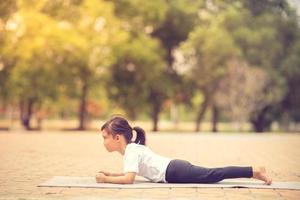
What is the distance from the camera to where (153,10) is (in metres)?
48.1

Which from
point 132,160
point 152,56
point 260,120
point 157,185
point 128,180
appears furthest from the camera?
point 260,120

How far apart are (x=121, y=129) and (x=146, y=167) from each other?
564 mm

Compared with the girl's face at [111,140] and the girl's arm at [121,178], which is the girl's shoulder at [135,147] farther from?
the girl's arm at [121,178]

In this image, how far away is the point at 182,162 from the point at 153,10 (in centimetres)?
4031

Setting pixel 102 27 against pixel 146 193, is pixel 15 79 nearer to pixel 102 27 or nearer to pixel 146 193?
pixel 102 27

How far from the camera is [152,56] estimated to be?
47.1 metres

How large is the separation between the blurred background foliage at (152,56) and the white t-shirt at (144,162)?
34.9 metres

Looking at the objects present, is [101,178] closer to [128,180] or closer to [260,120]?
[128,180]

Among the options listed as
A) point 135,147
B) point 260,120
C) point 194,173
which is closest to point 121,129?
point 135,147

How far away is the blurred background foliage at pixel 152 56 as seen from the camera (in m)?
44.6

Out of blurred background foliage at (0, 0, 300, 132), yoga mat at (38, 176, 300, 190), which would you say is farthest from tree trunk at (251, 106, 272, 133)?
yoga mat at (38, 176, 300, 190)

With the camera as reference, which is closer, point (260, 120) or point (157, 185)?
point (157, 185)

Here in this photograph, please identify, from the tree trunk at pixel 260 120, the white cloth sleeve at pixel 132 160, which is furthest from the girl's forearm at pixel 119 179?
the tree trunk at pixel 260 120

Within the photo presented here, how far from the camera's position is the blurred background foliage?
1756 inches
